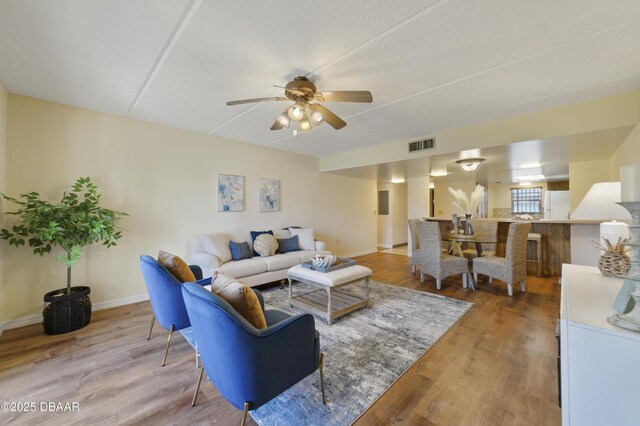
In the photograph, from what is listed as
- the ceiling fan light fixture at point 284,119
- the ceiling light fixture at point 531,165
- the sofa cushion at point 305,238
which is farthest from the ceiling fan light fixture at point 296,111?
the ceiling light fixture at point 531,165

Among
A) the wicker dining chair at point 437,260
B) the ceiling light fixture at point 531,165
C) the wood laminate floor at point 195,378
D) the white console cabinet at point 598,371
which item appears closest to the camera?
the white console cabinet at point 598,371

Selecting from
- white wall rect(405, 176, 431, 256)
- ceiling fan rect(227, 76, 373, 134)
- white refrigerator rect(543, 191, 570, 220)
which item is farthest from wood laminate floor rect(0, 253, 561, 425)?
white refrigerator rect(543, 191, 570, 220)

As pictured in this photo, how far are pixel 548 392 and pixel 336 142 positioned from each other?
4.05 meters

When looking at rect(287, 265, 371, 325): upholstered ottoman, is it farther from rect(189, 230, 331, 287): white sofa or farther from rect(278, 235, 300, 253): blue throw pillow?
rect(278, 235, 300, 253): blue throw pillow

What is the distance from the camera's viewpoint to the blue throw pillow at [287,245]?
4.48 meters

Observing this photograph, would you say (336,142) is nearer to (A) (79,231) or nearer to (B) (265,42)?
(B) (265,42)

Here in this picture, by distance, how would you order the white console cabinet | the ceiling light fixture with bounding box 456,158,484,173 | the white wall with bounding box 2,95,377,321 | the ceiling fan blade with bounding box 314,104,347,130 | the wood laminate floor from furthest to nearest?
the ceiling light fixture with bounding box 456,158,484,173, the white wall with bounding box 2,95,377,321, the ceiling fan blade with bounding box 314,104,347,130, the wood laminate floor, the white console cabinet

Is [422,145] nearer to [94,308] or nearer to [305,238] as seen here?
[305,238]

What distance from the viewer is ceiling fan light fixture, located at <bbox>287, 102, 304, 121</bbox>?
225 centimetres

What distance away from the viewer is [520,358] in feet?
6.76

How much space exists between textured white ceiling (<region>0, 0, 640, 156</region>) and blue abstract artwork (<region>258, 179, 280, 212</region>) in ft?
6.22

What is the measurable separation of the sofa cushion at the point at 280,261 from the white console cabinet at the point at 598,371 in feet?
11.0

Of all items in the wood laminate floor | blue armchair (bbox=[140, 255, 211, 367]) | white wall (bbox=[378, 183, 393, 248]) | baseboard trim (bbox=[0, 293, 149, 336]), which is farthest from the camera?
white wall (bbox=[378, 183, 393, 248])

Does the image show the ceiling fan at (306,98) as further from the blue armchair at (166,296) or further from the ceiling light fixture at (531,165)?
the ceiling light fixture at (531,165)
